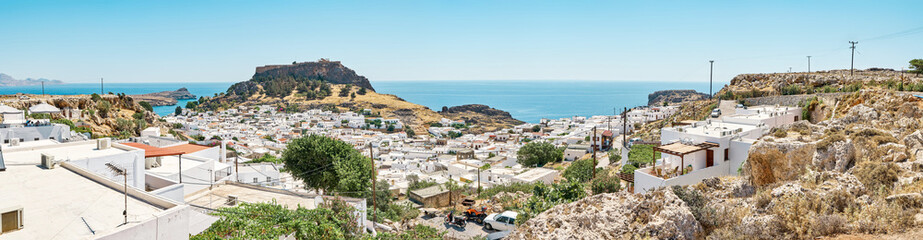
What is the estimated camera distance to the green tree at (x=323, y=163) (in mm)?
17188

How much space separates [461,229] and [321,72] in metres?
147

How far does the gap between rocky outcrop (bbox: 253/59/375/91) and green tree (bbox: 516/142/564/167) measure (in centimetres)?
12253

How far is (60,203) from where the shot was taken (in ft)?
28.7

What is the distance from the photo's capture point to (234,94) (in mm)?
126938

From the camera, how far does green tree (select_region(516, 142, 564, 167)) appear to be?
3578 centimetres

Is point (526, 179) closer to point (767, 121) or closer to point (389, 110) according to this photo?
point (767, 121)

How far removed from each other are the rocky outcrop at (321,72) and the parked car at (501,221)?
143 meters

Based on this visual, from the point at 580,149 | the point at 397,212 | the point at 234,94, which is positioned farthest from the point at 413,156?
the point at 234,94

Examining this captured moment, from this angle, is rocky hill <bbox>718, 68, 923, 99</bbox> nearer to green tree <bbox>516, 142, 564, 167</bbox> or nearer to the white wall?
green tree <bbox>516, 142, 564, 167</bbox>

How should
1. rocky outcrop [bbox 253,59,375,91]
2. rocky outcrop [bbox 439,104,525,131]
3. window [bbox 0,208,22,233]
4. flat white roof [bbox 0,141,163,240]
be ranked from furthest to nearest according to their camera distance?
rocky outcrop [bbox 253,59,375,91]
rocky outcrop [bbox 439,104,525,131]
flat white roof [bbox 0,141,163,240]
window [bbox 0,208,22,233]

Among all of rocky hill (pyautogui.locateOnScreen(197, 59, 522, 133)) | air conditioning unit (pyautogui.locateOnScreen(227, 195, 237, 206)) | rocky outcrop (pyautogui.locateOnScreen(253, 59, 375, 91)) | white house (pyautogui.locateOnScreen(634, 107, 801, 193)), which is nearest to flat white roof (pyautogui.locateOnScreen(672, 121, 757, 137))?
white house (pyautogui.locateOnScreen(634, 107, 801, 193))

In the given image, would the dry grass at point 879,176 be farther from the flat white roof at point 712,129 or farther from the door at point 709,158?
the flat white roof at point 712,129

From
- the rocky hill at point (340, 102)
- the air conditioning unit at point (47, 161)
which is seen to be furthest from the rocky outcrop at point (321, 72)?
the air conditioning unit at point (47, 161)

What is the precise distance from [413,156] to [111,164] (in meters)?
40.1
